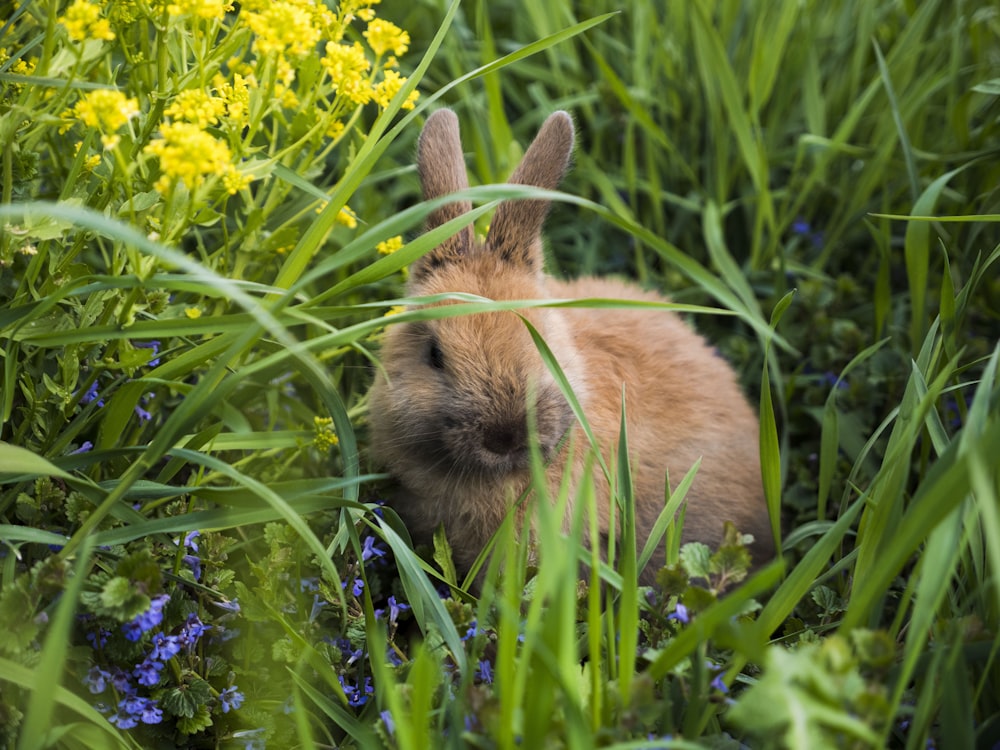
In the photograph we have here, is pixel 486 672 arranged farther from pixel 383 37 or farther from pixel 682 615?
pixel 383 37

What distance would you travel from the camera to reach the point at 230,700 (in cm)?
265

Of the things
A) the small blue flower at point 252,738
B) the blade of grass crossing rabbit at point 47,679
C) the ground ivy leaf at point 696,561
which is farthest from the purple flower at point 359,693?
the ground ivy leaf at point 696,561

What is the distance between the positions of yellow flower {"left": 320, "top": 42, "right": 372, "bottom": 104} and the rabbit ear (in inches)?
34.6

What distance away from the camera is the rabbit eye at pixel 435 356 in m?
3.33

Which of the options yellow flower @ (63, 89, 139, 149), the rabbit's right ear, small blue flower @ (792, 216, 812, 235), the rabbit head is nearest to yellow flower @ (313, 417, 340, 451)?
the rabbit head

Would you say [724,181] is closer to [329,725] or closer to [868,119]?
[868,119]

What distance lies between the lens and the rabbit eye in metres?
3.33

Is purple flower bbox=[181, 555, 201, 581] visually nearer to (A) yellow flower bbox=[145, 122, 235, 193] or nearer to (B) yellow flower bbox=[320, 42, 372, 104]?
(A) yellow flower bbox=[145, 122, 235, 193]

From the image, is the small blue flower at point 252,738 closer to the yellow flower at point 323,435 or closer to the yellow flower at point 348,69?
the yellow flower at point 323,435

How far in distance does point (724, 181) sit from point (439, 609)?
2.96 m

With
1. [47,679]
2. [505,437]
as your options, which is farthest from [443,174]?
[47,679]

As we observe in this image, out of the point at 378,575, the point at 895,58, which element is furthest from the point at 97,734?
the point at 895,58

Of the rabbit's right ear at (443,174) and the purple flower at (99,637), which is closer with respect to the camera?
the purple flower at (99,637)

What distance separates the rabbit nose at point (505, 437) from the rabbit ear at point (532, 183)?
81 centimetres
